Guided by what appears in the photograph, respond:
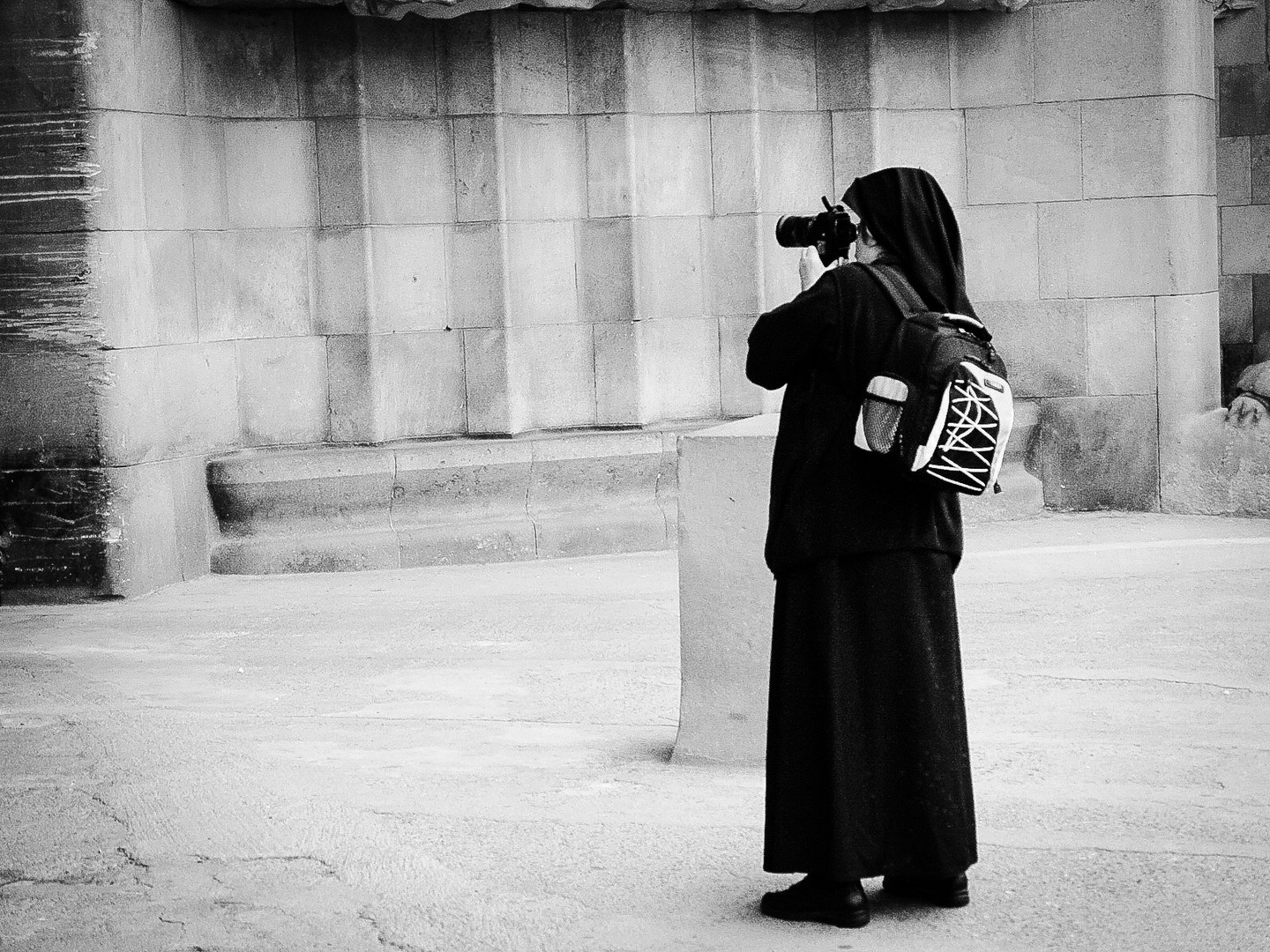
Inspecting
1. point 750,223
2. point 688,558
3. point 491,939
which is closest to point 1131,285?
point 750,223

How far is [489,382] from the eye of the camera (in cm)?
1042

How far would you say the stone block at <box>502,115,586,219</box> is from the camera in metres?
10.4

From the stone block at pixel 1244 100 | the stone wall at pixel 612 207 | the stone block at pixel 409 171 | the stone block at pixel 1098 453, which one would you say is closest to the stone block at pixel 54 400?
the stone wall at pixel 612 207

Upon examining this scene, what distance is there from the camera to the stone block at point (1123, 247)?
35.6 ft

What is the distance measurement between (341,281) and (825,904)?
6.81 meters

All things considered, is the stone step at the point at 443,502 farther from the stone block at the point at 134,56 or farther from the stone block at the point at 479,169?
the stone block at the point at 134,56

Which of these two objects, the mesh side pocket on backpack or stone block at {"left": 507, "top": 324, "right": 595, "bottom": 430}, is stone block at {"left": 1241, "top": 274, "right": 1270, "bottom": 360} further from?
the mesh side pocket on backpack

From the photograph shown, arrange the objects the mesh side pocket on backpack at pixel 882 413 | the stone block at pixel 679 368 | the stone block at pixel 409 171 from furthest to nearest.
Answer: the stone block at pixel 679 368, the stone block at pixel 409 171, the mesh side pocket on backpack at pixel 882 413

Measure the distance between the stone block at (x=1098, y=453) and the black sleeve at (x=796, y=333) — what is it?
6.96 m

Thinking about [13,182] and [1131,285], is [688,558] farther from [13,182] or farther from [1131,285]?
[1131,285]

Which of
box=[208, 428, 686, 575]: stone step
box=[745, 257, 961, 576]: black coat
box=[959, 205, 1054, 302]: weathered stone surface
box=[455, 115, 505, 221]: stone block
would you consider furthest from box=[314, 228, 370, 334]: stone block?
box=[745, 257, 961, 576]: black coat

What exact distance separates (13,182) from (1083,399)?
6.46m

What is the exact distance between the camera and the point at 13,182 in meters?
8.93

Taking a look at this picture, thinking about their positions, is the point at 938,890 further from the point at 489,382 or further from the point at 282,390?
the point at 282,390
